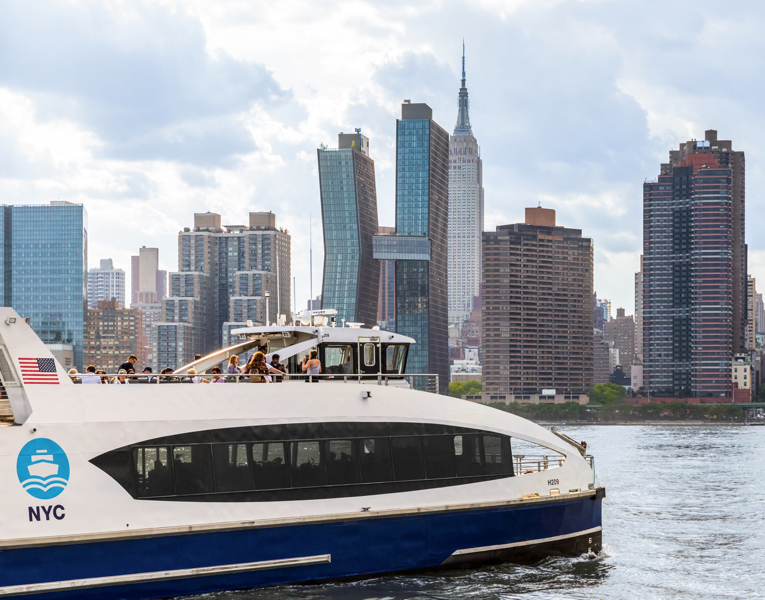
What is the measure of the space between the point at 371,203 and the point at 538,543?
522ft

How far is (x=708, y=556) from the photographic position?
1977 cm

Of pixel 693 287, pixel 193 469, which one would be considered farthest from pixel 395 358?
pixel 693 287

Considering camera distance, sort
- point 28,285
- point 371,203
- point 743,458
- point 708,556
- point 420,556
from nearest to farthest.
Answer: point 420,556 < point 708,556 < point 743,458 < point 28,285 < point 371,203

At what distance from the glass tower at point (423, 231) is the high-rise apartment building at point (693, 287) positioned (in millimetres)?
45365

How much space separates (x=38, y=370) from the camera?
1273 cm

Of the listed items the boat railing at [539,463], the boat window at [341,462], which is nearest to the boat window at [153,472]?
the boat window at [341,462]

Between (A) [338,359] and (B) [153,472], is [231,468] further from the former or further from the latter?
(A) [338,359]

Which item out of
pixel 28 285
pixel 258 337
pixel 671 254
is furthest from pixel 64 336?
pixel 258 337

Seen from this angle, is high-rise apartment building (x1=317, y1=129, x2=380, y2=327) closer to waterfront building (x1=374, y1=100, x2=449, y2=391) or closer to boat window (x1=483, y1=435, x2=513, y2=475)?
waterfront building (x1=374, y1=100, x2=449, y2=391)

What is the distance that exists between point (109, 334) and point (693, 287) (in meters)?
120

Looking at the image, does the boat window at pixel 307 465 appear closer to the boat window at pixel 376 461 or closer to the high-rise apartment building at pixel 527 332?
the boat window at pixel 376 461

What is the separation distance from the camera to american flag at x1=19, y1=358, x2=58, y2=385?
1264 cm

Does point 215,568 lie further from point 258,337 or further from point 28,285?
point 28,285

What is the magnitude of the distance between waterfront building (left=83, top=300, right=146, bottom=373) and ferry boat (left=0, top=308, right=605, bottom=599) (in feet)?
525
